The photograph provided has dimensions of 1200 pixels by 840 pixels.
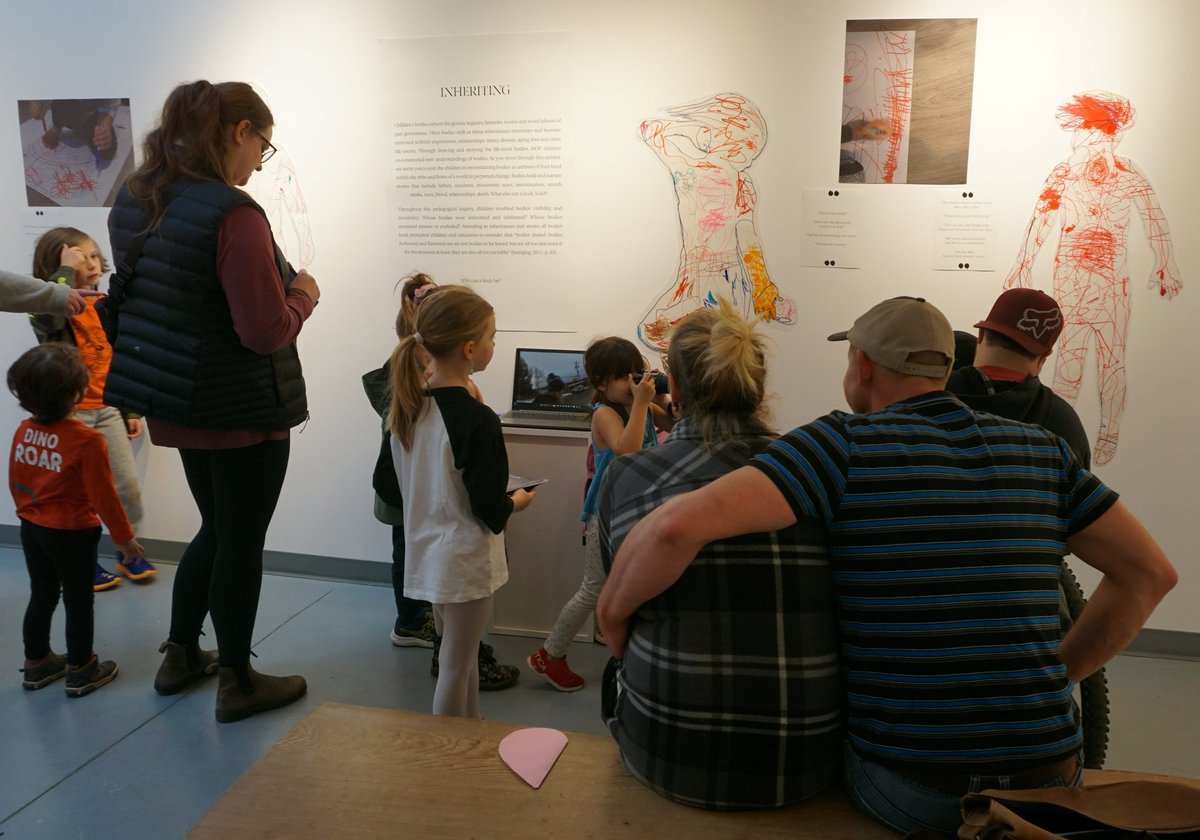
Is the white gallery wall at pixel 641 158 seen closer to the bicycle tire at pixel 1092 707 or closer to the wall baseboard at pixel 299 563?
the wall baseboard at pixel 299 563

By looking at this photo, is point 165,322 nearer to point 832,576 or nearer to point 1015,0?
point 832,576

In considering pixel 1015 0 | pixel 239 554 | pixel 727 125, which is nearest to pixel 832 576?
pixel 239 554

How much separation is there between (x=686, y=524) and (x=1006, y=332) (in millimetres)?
1152

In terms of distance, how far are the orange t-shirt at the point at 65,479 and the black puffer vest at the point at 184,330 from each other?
392 millimetres

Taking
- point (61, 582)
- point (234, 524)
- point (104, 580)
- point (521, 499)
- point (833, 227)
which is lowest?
point (104, 580)

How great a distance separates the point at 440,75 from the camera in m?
3.49

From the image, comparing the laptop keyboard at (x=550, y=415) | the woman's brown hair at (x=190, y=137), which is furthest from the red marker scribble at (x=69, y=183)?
the laptop keyboard at (x=550, y=415)

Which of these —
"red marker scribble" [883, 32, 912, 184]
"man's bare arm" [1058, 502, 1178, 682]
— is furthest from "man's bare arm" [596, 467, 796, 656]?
"red marker scribble" [883, 32, 912, 184]

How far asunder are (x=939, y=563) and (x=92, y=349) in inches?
141

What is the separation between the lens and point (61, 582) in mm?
2719

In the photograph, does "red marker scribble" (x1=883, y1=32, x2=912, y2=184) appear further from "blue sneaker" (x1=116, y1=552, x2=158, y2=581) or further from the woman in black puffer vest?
"blue sneaker" (x1=116, y1=552, x2=158, y2=581)

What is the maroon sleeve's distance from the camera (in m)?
2.23

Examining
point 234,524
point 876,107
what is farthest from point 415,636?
point 876,107

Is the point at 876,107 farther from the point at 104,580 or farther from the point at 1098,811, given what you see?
the point at 104,580
